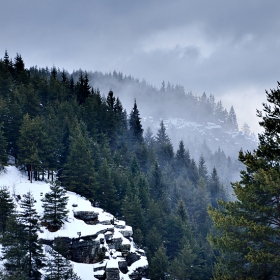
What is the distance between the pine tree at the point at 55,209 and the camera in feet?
89.3

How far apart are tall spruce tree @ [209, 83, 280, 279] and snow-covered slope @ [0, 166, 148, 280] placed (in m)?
17.9

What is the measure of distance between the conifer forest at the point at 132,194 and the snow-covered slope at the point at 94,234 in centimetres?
131

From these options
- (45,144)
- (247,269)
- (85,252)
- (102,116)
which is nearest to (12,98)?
(45,144)

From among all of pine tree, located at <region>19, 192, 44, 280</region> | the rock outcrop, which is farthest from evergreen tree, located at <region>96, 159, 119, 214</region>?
pine tree, located at <region>19, 192, 44, 280</region>

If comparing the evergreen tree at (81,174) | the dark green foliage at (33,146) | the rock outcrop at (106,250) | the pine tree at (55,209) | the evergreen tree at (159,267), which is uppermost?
the dark green foliage at (33,146)

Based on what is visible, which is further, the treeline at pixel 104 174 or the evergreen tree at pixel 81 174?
the evergreen tree at pixel 81 174

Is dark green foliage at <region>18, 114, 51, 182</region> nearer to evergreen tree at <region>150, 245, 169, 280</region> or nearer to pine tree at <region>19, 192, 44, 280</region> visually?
pine tree at <region>19, 192, 44, 280</region>

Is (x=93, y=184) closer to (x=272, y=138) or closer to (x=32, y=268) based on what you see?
(x=32, y=268)

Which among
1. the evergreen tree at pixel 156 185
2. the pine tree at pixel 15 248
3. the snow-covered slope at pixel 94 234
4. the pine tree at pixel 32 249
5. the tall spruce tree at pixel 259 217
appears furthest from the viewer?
the evergreen tree at pixel 156 185

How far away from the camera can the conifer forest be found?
12.4 meters

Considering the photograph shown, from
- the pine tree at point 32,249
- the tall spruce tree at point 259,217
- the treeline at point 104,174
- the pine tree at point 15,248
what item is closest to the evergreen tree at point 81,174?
the treeline at point 104,174

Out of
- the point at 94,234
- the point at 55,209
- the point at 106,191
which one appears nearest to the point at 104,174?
the point at 106,191

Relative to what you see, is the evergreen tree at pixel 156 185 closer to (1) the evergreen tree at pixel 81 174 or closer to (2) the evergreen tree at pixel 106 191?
(2) the evergreen tree at pixel 106 191

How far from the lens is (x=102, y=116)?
66812mm
